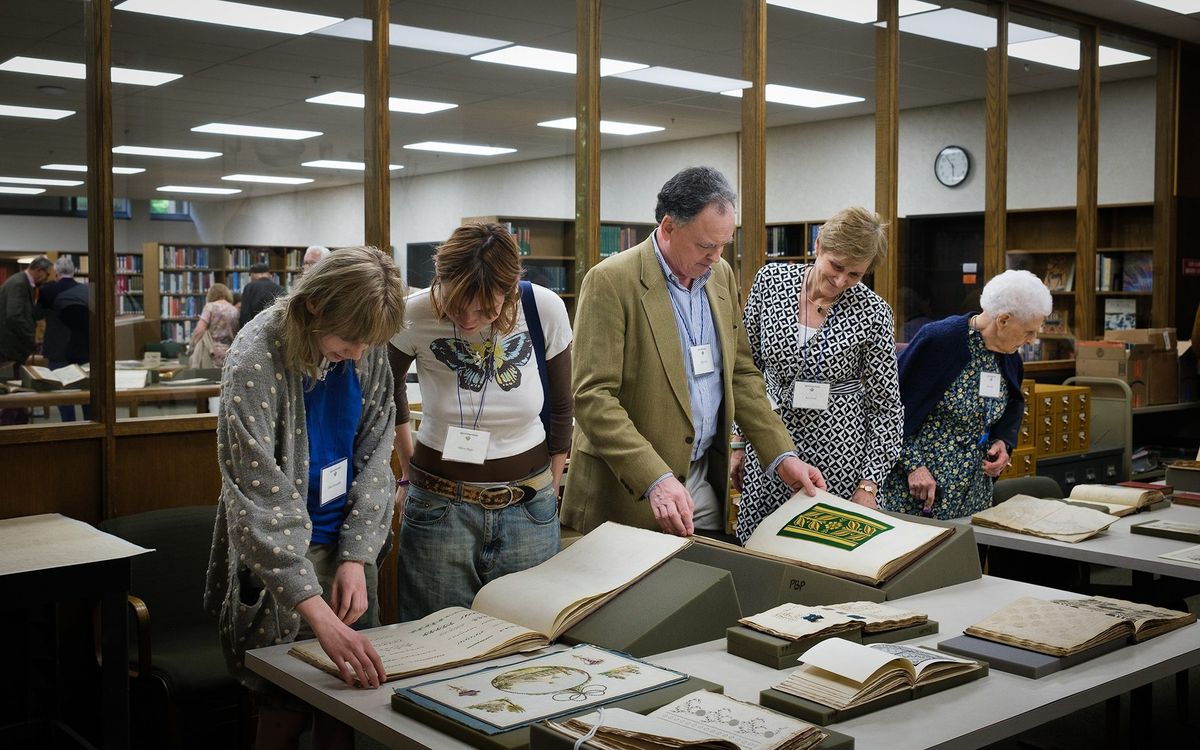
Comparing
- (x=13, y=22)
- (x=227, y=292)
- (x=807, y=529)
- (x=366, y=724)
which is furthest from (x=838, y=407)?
(x=13, y=22)

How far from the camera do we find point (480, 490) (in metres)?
2.31

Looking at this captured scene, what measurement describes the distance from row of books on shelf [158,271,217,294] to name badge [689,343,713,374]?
1814 millimetres

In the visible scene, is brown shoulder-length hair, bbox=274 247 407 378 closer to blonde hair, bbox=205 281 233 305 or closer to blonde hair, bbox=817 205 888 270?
blonde hair, bbox=817 205 888 270

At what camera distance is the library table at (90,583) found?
255cm

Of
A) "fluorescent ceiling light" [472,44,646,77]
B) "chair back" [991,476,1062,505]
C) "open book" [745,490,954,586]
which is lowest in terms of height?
"chair back" [991,476,1062,505]

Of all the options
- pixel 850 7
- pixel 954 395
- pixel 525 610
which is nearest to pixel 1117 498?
pixel 954 395

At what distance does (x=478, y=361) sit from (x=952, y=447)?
1876 mm

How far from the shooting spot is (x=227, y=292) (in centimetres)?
392

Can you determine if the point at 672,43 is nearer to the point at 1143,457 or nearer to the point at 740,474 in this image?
the point at 740,474

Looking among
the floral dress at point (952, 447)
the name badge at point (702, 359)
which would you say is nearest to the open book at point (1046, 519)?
the floral dress at point (952, 447)

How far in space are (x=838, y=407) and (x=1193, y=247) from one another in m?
6.22

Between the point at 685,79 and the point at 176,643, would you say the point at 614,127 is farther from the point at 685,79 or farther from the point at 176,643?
the point at 176,643

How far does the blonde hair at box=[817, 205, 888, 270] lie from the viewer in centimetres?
295

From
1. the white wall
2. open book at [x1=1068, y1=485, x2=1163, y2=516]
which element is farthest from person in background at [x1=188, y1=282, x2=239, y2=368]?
open book at [x1=1068, y1=485, x2=1163, y2=516]
